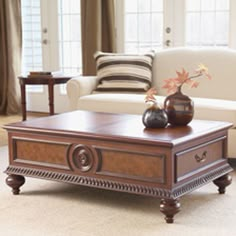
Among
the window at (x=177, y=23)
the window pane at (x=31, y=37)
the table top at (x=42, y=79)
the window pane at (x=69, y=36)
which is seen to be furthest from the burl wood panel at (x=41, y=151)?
the window pane at (x=31, y=37)

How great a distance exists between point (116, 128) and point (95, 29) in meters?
2.94

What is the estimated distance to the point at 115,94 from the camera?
474cm

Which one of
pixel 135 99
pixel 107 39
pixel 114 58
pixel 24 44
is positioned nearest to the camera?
pixel 135 99

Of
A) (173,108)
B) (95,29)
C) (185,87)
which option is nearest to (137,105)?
(185,87)

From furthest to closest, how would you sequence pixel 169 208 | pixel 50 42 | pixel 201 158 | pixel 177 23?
pixel 50 42 → pixel 177 23 → pixel 201 158 → pixel 169 208

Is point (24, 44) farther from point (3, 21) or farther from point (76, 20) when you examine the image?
point (76, 20)

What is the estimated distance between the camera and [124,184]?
3092 millimetres

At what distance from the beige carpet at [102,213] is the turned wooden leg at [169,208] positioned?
0.04 m

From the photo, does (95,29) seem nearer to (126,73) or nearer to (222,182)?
(126,73)

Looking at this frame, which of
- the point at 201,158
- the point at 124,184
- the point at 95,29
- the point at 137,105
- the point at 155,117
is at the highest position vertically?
the point at 95,29

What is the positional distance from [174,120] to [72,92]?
1.70 m

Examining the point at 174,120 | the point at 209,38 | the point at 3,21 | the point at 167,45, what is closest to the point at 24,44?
the point at 3,21

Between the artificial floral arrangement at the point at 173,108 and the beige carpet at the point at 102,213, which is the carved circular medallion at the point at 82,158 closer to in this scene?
the beige carpet at the point at 102,213

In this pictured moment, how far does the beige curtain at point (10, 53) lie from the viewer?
22.2ft
